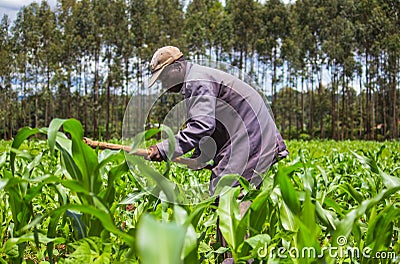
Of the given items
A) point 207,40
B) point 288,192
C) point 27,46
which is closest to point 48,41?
point 27,46

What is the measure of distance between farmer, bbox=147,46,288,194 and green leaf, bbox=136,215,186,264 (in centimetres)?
131

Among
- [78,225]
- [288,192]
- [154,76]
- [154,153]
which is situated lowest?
[78,225]

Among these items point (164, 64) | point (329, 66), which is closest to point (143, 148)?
point (164, 64)

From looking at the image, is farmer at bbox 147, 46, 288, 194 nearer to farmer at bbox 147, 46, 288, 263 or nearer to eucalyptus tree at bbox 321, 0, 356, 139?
farmer at bbox 147, 46, 288, 263

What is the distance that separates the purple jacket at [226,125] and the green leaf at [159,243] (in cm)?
140

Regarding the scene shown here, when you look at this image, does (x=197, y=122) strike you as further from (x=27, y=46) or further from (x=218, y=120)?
(x=27, y=46)

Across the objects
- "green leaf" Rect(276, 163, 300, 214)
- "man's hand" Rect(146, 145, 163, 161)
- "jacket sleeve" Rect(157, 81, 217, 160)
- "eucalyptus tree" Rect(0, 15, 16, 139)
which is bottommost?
"green leaf" Rect(276, 163, 300, 214)

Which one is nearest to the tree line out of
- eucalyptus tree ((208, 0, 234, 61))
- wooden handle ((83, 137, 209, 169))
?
eucalyptus tree ((208, 0, 234, 61))

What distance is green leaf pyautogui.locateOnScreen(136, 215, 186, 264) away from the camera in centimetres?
87

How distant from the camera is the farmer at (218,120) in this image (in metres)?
2.32

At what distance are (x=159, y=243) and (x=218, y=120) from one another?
171 centimetres

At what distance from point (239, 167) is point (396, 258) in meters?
1.01

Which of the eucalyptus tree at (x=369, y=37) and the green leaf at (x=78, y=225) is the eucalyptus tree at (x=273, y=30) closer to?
the eucalyptus tree at (x=369, y=37)

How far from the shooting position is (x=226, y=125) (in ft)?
8.46
